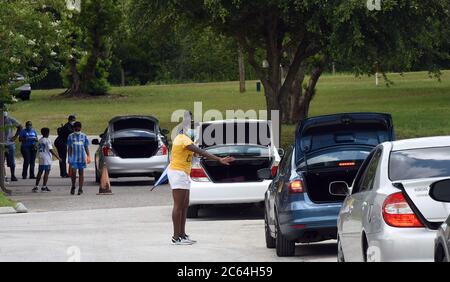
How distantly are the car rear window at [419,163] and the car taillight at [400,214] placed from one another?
0.48 metres

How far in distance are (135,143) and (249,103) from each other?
33938mm

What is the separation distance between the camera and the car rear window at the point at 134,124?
3109 centimetres

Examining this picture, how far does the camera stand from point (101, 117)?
55062mm

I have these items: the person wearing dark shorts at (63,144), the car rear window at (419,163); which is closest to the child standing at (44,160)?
the person wearing dark shorts at (63,144)

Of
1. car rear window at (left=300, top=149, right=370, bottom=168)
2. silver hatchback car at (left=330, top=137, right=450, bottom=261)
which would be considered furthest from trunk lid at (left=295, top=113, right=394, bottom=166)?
silver hatchback car at (left=330, top=137, right=450, bottom=261)

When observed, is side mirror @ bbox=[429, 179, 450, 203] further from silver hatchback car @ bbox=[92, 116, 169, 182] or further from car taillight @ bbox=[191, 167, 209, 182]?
silver hatchback car @ bbox=[92, 116, 169, 182]

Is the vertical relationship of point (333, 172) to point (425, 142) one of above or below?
below

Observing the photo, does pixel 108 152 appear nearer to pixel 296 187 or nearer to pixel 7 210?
pixel 7 210

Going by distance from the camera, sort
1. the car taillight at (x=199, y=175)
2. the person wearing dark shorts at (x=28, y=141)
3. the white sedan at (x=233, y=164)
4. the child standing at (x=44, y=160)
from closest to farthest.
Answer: the white sedan at (x=233, y=164), the car taillight at (x=199, y=175), the child standing at (x=44, y=160), the person wearing dark shorts at (x=28, y=141)

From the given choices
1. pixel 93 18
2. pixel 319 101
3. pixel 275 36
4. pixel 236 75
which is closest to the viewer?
pixel 275 36

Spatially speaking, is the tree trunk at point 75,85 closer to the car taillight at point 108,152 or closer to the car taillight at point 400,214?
the car taillight at point 108,152
